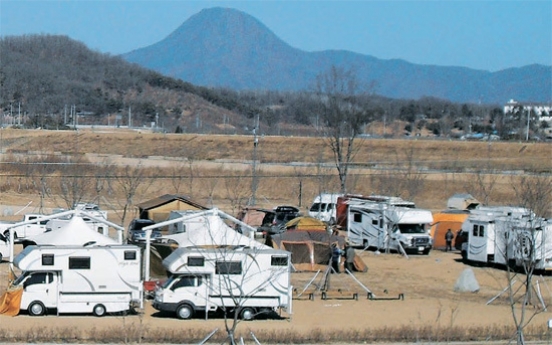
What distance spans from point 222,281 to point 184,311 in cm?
100

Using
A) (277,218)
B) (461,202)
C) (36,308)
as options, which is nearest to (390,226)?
(277,218)

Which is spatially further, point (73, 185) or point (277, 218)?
point (73, 185)

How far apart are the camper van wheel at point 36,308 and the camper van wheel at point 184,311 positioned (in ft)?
8.75

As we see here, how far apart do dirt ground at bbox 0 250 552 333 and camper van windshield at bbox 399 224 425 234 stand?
1904 mm

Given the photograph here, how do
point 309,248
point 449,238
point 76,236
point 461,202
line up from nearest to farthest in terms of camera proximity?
point 76,236 → point 309,248 → point 449,238 → point 461,202

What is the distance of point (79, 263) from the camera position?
Result: 17.9m

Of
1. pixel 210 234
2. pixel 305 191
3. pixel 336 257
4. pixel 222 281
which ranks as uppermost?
pixel 210 234

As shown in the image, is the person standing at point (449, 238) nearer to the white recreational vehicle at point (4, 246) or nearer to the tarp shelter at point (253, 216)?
the tarp shelter at point (253, 216)

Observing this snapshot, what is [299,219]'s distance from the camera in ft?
93.7

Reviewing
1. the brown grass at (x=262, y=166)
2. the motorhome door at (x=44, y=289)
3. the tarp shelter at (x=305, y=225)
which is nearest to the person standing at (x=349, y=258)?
the tarp shelter at (x=305, y=225)

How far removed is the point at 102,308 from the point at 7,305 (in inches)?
72.7

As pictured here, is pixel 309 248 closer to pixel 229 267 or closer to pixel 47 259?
pixel 229 267

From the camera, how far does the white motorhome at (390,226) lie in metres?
28.2

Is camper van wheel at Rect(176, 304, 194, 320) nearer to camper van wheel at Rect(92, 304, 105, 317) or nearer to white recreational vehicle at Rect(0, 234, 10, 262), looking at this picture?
camper van wheel at Rect(92, 304, 105, 317)
